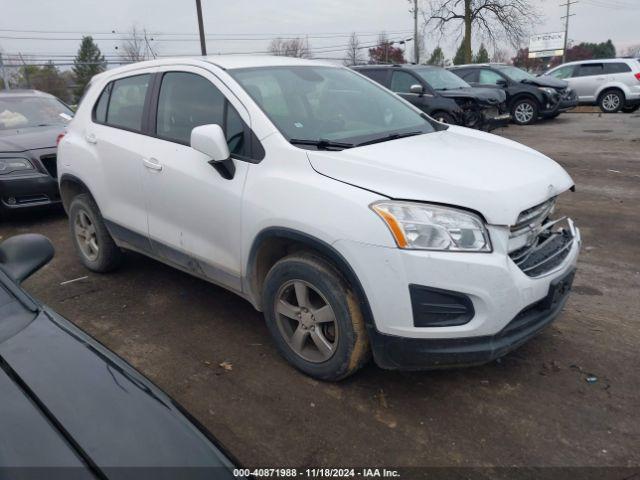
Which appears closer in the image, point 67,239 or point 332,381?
point 332,381

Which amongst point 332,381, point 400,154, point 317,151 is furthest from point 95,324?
point 400,154

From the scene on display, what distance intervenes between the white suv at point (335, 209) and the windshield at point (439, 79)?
8.53 m

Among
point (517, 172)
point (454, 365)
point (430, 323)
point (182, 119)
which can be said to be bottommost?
point (454, 365)

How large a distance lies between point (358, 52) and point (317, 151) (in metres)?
48.2

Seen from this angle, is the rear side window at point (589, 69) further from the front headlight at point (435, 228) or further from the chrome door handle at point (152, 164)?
the front headlight at point (435, 228)

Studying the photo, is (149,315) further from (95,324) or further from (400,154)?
(400,154)

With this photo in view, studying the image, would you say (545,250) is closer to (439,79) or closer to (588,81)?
(439,79)

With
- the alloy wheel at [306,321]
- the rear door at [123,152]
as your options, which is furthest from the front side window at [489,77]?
the alloy wheel at [306,321]

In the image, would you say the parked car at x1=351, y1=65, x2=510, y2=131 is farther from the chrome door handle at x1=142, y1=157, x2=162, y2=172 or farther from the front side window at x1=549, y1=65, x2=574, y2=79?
the chrome door handle at x1=142, y1=157, x2=162, y2=172

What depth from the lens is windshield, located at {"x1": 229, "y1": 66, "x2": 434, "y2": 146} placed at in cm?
332

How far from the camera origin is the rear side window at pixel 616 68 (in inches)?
672

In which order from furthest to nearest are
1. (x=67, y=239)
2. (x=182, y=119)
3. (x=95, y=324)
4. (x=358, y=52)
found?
(x=358, y=52) → (x=67, y=239) → (x=95, y=324) → (x=182, y=119)

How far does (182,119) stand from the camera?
12.3 feet

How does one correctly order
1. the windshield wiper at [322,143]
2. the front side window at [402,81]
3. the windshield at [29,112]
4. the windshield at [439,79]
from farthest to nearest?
the windshield at [439,79] → the front side window at [402,81] → the windshield at [29,112] → the windshield wiper at [322,143]
